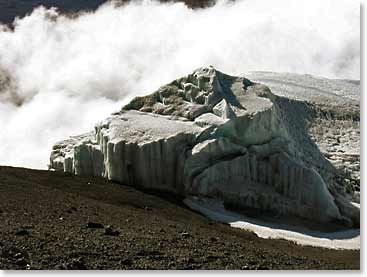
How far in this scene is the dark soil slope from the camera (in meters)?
7.29

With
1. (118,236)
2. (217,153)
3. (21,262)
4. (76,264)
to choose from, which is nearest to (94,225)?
(118,236)

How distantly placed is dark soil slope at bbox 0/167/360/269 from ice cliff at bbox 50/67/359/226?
2.36 ft

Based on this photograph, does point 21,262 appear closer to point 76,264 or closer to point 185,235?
point 76,264

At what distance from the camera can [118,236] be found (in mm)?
8352

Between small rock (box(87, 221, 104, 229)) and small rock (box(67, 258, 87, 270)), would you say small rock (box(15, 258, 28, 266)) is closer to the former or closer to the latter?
small rock (box(67, 258, 87, 270))

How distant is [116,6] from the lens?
212ft

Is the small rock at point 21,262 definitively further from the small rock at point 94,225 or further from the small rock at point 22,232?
the small rock at point 94,225

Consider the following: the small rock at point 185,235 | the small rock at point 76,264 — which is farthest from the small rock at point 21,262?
the small rock at point 185,235

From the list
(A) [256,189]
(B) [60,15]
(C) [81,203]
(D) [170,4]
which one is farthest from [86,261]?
(B) [60,15]

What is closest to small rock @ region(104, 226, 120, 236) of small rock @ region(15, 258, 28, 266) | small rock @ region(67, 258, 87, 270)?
small rock @ region(67, 258, 87, 270)

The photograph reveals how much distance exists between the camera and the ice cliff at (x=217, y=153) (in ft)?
40.0

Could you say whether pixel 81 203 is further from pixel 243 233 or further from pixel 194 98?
pixel 194 98

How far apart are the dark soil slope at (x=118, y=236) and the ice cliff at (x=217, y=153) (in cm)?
72

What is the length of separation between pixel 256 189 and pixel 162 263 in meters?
5.21
